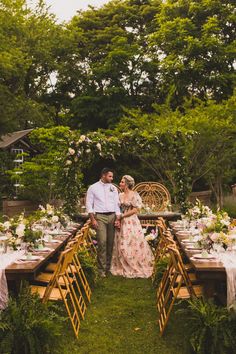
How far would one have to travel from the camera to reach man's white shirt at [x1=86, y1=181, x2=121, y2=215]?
28.9 ft

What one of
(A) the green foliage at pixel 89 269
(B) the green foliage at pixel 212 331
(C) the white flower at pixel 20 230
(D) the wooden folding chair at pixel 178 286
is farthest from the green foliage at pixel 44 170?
(B) the green foliage at pixel 212 331

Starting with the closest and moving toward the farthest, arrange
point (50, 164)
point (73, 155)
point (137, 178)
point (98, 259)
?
point (98, 259)
point (73, 155)
point (50, 164)
point (137, 178)

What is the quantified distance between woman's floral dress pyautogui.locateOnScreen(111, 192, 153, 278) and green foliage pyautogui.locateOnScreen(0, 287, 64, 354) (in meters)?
4.08

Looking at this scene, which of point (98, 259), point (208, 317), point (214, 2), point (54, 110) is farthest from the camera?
point (54, 110)

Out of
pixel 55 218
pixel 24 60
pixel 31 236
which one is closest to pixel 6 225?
pixel 31 236

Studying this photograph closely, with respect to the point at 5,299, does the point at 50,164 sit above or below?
above

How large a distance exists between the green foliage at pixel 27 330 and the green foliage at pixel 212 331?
4.48 feet

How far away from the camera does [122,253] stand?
8992 millimetres

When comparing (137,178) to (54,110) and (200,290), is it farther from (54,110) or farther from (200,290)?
(200,290)

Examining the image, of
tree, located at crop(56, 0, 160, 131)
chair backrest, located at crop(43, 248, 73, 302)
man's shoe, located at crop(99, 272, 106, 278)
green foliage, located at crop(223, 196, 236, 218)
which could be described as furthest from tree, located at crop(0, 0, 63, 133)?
chair backrest, located at crop(43, 248, 73, 302)

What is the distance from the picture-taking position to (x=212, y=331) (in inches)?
183

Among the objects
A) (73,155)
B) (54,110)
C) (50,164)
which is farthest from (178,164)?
(54,110)

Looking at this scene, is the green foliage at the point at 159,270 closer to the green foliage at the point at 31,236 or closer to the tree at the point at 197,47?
the green foliage at the point at 31,236

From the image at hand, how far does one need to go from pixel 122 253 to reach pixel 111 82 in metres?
17.3
